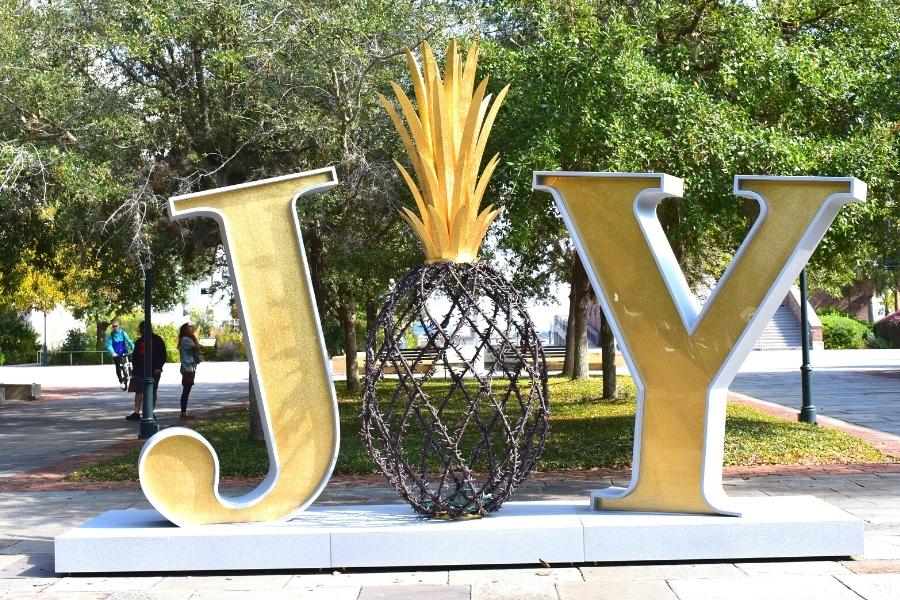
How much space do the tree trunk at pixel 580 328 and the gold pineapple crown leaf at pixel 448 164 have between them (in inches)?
555

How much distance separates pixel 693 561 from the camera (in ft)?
24.2

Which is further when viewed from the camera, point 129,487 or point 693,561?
point 129,487

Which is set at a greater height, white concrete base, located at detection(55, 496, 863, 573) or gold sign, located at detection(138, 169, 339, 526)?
gold sign, located at detection(138, 169, 339, 526)

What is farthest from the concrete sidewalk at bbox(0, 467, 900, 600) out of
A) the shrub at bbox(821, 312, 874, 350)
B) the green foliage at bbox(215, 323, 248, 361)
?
the shrub at bbox(821, 312, 874, 350)

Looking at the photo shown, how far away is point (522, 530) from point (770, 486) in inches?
174

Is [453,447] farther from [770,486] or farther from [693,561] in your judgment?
[770,486]

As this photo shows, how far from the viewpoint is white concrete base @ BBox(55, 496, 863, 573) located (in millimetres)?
7277

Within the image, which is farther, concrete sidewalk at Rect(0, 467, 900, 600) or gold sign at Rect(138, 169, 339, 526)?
gold sign at Rect(138, 169, 339, 526)

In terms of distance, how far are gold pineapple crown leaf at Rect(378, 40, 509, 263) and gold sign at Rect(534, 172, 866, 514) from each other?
0.59 m

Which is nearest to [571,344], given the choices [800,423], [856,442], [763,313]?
[800,423]

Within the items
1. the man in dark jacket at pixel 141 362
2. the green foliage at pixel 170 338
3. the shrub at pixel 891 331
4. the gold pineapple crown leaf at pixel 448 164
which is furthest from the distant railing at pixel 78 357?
the gold pineapple crown leaf at pixel 448 164

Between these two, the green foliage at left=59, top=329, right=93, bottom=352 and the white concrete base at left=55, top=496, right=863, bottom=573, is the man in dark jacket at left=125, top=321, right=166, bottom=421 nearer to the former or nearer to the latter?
the white concrete base at left=55, top=496, right=863, bottom=573

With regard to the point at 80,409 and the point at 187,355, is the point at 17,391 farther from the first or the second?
the point at 187,355

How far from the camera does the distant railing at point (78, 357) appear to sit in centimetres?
4094
